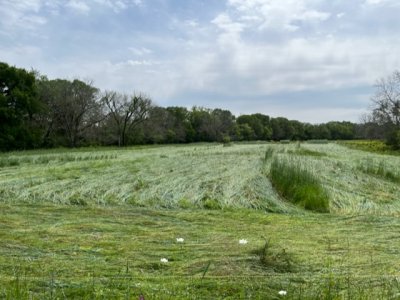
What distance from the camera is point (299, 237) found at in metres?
4.86

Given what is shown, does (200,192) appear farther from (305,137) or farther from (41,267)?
(305,137)

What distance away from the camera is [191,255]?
3.94 meters

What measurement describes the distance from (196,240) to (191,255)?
0.69 m

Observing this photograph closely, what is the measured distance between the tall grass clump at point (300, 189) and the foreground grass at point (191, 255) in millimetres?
927

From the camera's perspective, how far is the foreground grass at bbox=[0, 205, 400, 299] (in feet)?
9.45

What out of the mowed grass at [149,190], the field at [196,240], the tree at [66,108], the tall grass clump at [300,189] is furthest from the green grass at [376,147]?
the tree at [66,108]

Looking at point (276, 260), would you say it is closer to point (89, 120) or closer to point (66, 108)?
point (66, 108)

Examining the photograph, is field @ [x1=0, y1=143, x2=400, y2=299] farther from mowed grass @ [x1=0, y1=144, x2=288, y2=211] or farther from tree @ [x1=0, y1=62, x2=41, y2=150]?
tree @ [x1=0, y1=62, x2=41, y2=150]

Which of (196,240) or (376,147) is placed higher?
(376,147)

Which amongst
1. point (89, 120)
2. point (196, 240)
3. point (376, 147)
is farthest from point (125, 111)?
point (196, 240)

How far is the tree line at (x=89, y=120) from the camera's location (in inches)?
1294

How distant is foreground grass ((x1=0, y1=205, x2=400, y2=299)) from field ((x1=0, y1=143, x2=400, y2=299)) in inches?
0.5

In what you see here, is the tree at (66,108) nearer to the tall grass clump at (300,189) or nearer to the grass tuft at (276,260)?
the tall grass clump at (300,189)

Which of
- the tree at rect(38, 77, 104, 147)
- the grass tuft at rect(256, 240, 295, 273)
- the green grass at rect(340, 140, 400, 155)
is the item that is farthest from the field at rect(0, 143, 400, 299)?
the tree at rect(38, 77, 104, 147)
